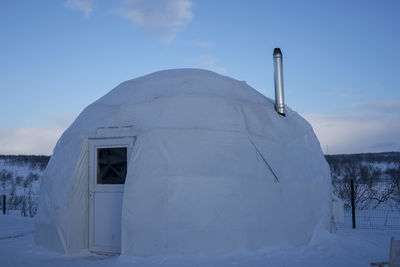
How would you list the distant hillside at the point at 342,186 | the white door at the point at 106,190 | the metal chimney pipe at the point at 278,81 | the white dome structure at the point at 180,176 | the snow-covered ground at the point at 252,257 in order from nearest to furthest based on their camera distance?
the snow-covered ground at the point at 252,257, the white dome structure at the point at 180,176, the white door at the point at 106,190, the metal chimney pipe at the point at 278,81, the distant hillside at the point at 342,186

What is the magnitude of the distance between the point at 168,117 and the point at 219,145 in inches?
45.3

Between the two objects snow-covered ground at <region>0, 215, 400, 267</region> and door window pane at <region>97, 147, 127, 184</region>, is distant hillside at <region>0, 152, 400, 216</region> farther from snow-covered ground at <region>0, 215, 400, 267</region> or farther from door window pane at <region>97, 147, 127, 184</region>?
door window pane at <region>97, 147, 127, 184</region>

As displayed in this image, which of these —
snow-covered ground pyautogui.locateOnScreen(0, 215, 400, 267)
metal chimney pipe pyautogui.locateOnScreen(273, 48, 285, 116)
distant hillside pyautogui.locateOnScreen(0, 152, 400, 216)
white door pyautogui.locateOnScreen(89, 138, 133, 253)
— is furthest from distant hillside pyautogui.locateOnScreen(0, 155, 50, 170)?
metal chimney pipe pyautogui.locateOnScreen(273, 48, 285, 116)

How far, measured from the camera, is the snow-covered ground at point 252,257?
6.32 m

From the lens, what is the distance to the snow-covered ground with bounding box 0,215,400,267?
6.32m

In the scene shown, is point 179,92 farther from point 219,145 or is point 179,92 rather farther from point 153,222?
point 153,222

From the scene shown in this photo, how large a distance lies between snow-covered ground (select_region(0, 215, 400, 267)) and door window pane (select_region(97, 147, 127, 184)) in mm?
1456

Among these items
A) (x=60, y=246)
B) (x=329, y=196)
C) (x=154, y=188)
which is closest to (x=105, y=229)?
(x=60, y=246)

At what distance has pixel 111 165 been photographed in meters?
7.48

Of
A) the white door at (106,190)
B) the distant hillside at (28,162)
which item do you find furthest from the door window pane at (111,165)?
the distant hillside at (28,162)

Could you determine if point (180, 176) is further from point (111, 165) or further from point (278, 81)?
point (278, 81)

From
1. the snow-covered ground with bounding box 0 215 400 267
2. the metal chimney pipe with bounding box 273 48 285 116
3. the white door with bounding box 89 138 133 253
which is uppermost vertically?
the metal chimney pipe with bounding box 273 48 285 116

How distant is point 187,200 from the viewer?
6.59 metres

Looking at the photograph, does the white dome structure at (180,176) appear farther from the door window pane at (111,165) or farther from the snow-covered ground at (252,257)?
the snow-covered ground at (252,257)
